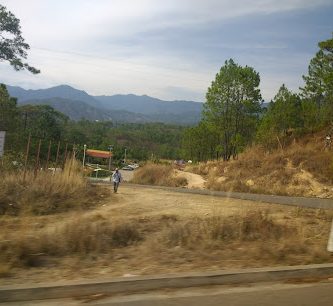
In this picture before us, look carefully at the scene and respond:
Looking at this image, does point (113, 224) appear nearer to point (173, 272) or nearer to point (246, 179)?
point (173, 272)

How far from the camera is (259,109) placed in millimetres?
49875

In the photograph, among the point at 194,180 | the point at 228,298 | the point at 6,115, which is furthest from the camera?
the point at 6,115

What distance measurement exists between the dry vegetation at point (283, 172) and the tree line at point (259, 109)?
2779 millimetres

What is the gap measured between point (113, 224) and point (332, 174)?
990 inches

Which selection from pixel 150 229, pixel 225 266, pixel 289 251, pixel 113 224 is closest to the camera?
pixel 225 266

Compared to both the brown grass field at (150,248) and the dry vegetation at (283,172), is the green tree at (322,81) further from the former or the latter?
the brown grass field at (150,248)

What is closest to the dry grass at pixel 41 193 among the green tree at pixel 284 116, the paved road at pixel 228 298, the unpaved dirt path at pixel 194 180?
the paved road at pixel 228 298

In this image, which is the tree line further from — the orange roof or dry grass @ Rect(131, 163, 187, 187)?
the orange roof

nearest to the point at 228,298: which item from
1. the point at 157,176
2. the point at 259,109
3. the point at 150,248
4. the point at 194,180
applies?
the point at 150,248

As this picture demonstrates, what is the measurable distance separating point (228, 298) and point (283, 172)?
29587 mm

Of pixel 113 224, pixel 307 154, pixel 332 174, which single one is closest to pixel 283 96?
pixel 307 154

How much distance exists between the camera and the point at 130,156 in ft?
528

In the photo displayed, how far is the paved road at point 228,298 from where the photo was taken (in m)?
5.96

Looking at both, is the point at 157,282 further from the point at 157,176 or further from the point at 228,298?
the point at 157,176
